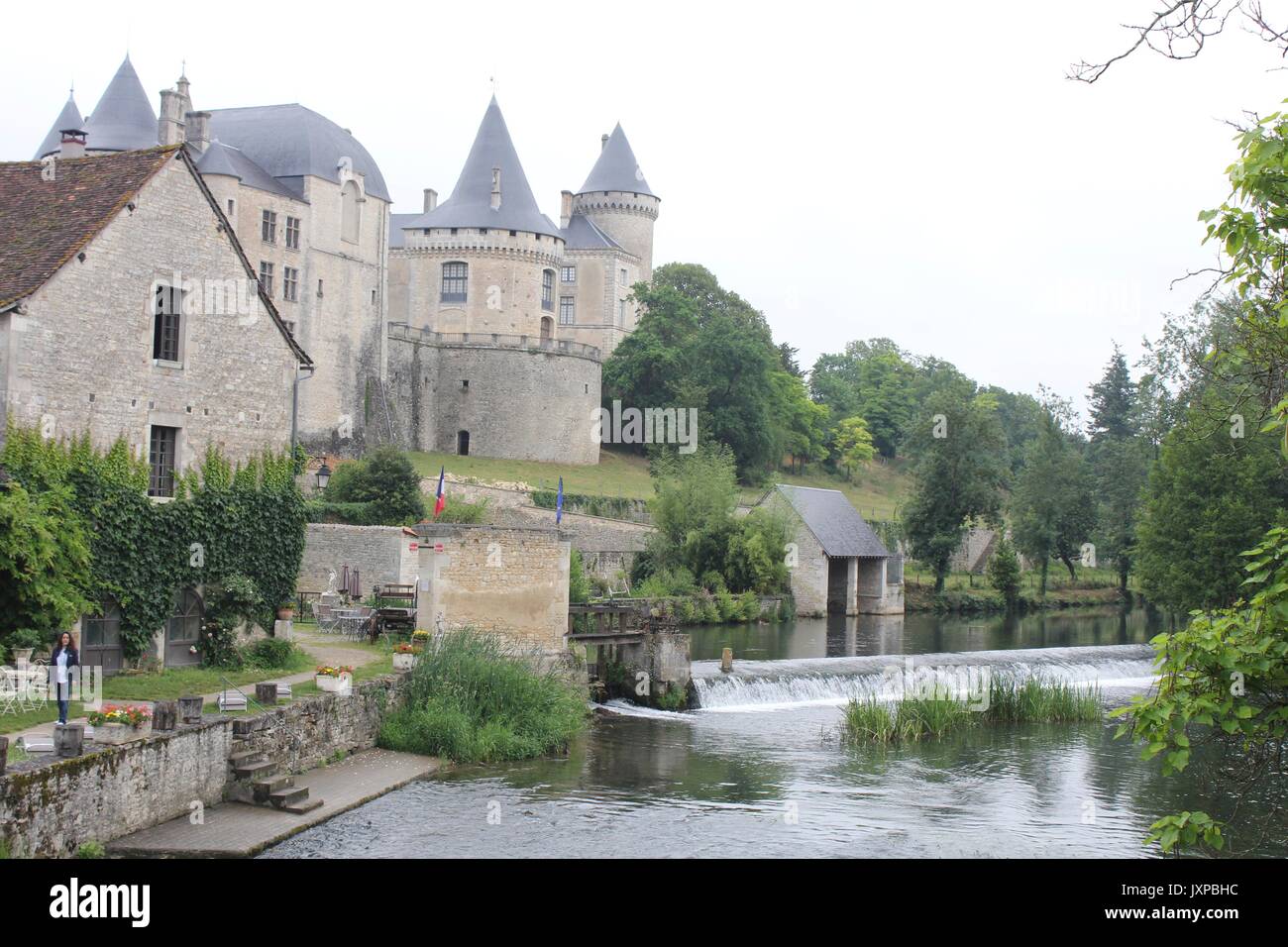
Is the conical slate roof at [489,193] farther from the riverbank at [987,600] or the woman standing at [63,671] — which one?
the woman standing at [63,671]

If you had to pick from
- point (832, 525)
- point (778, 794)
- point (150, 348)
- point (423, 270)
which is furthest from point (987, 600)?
point (150, 348)

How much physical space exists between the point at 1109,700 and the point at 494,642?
12.7 meters

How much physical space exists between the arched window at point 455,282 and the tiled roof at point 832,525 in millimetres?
22254

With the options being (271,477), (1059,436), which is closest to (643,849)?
(271,477)

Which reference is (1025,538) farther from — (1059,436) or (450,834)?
(450,834)

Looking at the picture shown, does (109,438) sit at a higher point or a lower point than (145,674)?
higher

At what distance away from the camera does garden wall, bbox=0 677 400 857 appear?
445 inches

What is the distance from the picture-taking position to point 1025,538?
56.2m

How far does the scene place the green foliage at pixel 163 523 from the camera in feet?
57.2

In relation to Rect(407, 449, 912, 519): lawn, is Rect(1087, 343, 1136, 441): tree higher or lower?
higher

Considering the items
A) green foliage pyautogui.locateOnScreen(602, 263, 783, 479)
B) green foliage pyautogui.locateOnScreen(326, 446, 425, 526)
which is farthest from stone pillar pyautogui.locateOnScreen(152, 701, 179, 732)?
green foliage pyautogui.locateOnScreen(602, 263, 783, 479)

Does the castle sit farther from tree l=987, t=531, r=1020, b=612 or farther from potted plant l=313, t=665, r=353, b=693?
potted plant l=313, t=665, r=353, b=693

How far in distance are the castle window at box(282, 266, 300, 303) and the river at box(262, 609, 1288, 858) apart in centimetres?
3119

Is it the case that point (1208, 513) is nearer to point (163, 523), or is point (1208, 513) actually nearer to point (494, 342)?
point (163, 523)
